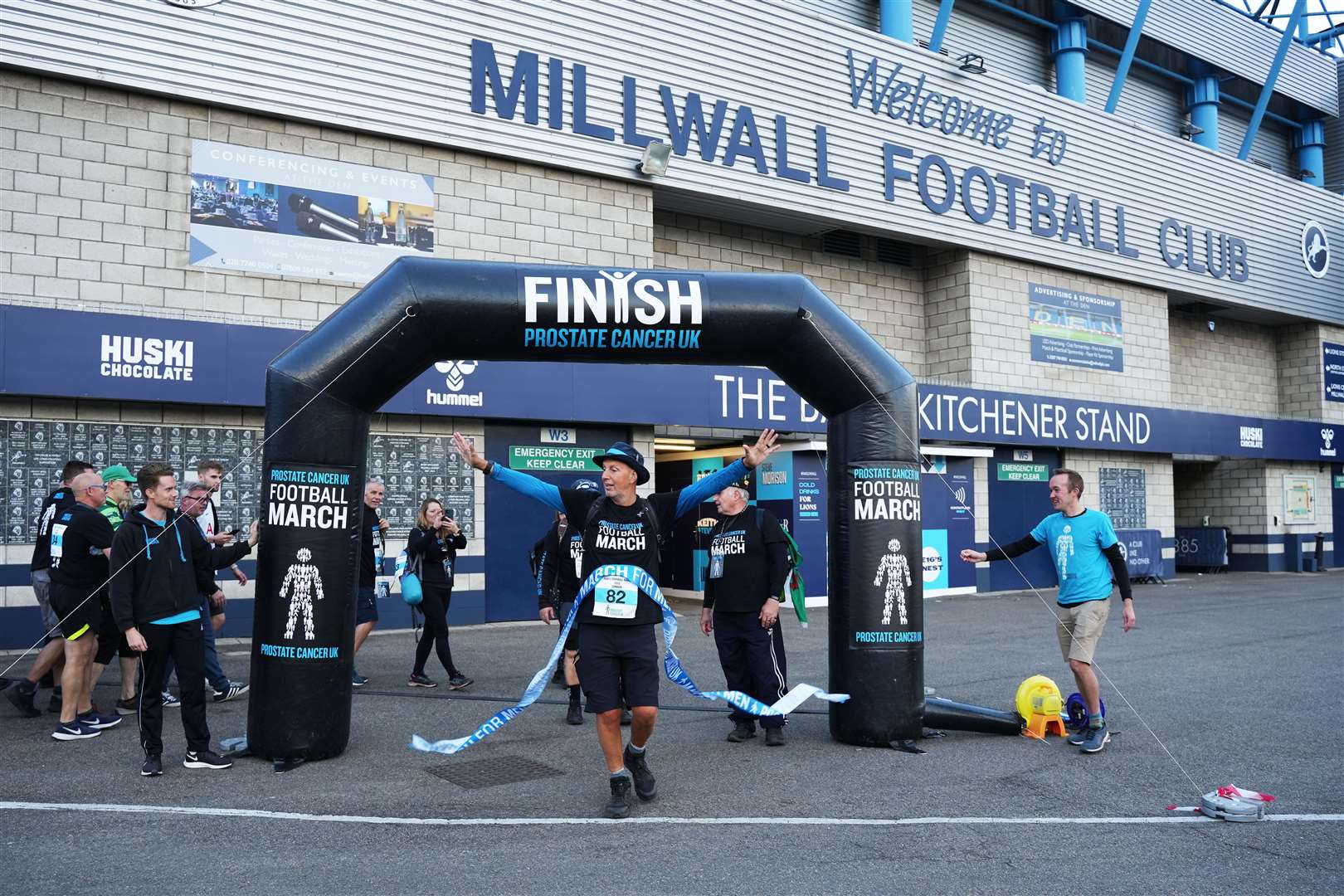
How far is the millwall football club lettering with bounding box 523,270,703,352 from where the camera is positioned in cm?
633

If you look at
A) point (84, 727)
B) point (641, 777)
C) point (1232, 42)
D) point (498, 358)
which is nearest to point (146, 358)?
point (84, 727)

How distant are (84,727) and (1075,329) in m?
19.6

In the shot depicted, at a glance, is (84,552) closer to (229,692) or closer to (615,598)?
(229,692)

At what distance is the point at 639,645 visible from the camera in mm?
5352

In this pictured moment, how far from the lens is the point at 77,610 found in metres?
7.04

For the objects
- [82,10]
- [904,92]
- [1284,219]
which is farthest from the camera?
[1284,219]

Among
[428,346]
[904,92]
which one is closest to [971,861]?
[428,346]

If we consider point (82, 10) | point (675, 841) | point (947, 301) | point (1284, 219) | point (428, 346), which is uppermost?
point (1284, 219)

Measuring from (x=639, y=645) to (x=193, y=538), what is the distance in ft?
9.98

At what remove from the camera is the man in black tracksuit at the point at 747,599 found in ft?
23.1

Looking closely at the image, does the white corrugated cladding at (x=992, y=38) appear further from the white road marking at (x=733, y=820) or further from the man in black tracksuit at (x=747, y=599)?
the white road marking at (x=733, y=820)

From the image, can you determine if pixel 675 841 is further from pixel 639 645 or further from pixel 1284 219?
pixel 1284 219

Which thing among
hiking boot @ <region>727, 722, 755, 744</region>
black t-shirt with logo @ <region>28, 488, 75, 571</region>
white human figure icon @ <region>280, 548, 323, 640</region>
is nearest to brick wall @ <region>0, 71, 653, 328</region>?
black t-shirt with logo @ <region>28, 488, 75, 571</region>

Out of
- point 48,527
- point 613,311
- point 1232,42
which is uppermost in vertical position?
point 1232,42
